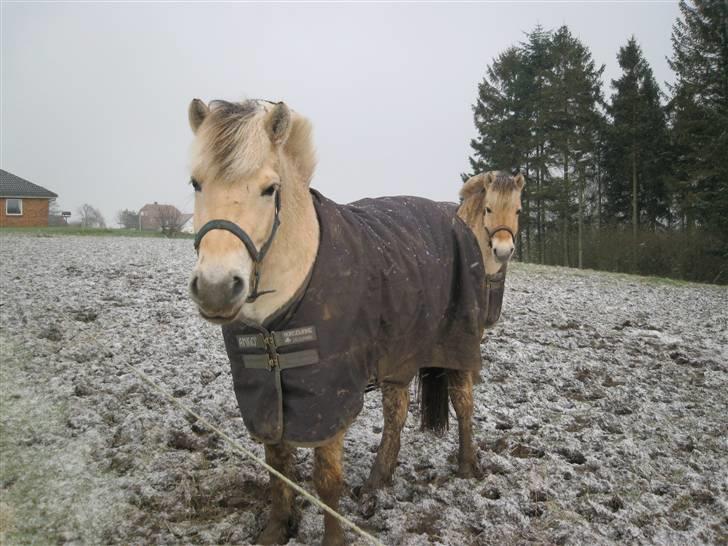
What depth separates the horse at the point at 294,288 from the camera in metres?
1.91

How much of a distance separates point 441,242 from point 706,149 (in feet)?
61.4

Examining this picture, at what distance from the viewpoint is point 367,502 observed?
3020 millimetres

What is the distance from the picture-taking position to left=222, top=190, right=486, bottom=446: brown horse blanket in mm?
2203

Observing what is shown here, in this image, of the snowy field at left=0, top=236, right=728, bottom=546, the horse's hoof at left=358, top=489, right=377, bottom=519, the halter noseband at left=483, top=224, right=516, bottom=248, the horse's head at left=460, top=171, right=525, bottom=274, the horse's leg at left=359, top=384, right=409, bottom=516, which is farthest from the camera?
the halter noseband at left=483, top=224, right=516, bottom=248

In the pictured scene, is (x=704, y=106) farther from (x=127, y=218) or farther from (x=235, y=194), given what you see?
(x=127, y=218)

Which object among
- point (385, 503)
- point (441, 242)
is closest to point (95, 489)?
point (385, 503)

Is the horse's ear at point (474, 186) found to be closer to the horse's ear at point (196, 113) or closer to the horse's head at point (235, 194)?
the horse's head at point (235, 194)

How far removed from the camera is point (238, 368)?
7.64 feet

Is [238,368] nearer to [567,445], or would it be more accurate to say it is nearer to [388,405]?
[388,405]

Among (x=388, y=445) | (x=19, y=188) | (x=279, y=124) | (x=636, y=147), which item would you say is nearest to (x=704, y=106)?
(x=636, y=147)

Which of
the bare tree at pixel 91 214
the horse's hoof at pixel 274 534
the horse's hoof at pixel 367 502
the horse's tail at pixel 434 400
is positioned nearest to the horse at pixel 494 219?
the horse's tail at pixel 434 400

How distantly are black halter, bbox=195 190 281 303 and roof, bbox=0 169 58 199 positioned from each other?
37.2 metres

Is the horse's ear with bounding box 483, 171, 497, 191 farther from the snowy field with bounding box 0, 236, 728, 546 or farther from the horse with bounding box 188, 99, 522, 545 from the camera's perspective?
the horse with bounding box 188, 99, 522, 545

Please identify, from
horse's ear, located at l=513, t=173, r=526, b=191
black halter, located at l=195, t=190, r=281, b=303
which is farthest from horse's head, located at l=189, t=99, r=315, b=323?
horse's ear, located at l=513, t=173, r=526, b=191
